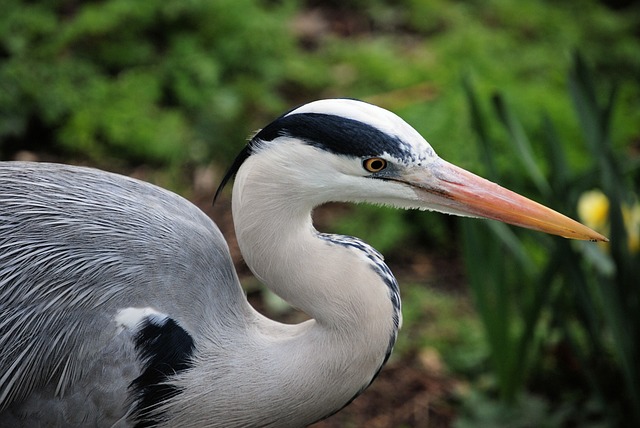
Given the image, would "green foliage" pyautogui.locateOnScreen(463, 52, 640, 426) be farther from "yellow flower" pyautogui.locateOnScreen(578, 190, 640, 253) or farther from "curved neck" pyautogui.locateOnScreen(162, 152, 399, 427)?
"curved neck" pyautogui.locateOnScreen(162, 152, 399, 427)

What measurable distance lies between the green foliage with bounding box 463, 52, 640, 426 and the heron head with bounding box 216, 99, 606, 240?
27.4 inches

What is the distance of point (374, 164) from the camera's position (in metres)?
2.17

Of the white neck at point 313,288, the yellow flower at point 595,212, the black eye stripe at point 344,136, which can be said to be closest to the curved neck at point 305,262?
the white neck at point 313,288

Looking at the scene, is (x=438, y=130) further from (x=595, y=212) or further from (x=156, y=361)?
(x=156, y=361)

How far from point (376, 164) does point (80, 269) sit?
90cm

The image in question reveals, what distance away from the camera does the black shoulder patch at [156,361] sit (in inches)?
90.0

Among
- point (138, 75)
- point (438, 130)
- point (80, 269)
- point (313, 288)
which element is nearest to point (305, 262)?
point (313, 288)

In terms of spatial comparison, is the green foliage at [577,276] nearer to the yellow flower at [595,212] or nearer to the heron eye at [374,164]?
the yellow flower at [595,212]

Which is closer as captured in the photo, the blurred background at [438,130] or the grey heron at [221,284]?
the grey heron at [221,284]

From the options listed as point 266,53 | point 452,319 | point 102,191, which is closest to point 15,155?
point 266,53

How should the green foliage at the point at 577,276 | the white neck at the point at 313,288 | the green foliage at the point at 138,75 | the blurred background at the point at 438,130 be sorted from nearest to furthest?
the white neck at the point at 313,288 → the green foliage at the point at 577,276 → the blurred background at the point at 438,130 → the green foliage at the point at 138,75

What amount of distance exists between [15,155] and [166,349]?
2478 millimetres

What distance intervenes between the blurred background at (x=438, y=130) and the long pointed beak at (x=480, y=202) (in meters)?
0.64

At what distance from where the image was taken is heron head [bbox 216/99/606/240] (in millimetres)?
2123
